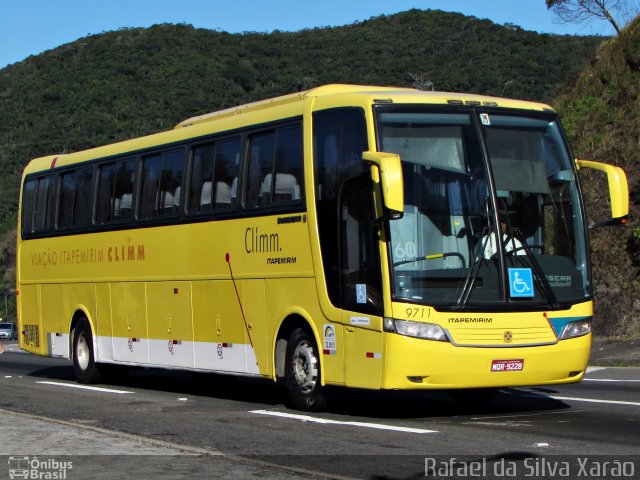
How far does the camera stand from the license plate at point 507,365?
12242 millimetres

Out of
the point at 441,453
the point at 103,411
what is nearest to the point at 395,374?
the point at 441,453

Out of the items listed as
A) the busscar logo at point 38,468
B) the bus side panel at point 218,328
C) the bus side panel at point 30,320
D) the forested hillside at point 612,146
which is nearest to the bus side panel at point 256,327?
the bus side panel at point 218,328

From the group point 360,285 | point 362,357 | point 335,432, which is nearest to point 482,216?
point 360,285

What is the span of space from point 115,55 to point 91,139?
24452mm

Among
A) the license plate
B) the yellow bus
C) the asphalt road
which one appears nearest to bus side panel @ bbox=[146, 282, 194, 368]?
the yellow bus

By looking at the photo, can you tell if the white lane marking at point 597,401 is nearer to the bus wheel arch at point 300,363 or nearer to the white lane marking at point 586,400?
the white lane marking at point 586,400

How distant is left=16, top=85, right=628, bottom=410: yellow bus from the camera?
1215 centimetres

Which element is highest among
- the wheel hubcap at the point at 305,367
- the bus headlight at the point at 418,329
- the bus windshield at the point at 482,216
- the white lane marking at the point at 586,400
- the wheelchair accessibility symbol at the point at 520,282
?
the bus windshield at the point at 482,216

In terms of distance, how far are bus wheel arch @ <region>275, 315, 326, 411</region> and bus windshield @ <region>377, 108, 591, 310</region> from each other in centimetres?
180

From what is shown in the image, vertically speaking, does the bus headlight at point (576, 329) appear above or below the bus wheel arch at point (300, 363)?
above

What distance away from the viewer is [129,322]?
1812 cm

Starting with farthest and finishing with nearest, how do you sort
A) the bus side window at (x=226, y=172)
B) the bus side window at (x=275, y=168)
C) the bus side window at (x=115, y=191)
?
the bus side window at (x=115, y=191), the bus side window at (x=226, y=172), the bus side window at (x=275, y=168)

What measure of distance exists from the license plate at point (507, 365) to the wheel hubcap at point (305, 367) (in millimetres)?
2155

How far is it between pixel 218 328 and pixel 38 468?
667 cm
